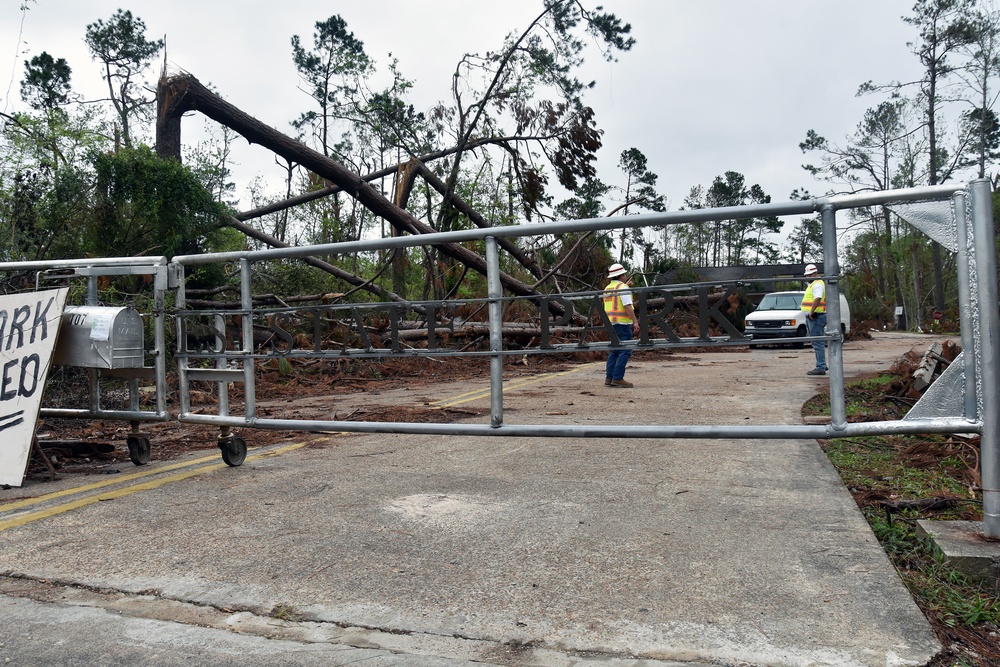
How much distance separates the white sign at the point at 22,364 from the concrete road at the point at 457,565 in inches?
10.2

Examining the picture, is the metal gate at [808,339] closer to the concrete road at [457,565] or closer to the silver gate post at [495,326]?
the silver gate post at [495,326]

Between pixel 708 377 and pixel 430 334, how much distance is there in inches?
294

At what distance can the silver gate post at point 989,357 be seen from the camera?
114 inches

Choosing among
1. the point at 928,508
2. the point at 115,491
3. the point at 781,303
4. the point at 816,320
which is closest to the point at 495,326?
the point at 928,508

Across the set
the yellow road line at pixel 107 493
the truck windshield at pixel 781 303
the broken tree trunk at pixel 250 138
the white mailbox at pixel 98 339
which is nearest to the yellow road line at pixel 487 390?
the broken tree trunk at pixel 250 138

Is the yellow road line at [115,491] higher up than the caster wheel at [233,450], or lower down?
lower down

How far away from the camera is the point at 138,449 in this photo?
5.04m

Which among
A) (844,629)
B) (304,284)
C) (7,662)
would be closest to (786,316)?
(304,284)

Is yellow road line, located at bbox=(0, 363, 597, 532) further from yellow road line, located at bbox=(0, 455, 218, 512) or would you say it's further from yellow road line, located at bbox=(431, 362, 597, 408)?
yellow road line, located at bbox=(431, 362, 597, 408)

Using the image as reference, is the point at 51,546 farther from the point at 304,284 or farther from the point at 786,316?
the point at 786,316

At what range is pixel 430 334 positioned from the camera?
4.11m

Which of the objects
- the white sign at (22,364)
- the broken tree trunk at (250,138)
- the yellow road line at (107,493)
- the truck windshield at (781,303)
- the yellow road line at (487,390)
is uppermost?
the broken tree trunk at (250,138)

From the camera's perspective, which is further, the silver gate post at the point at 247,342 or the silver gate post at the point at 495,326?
the silver gate post at the point at 247,342

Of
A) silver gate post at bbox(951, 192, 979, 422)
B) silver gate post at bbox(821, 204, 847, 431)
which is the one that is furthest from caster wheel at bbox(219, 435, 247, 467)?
silver gate post at bbox(951, 192, 979, 422)
